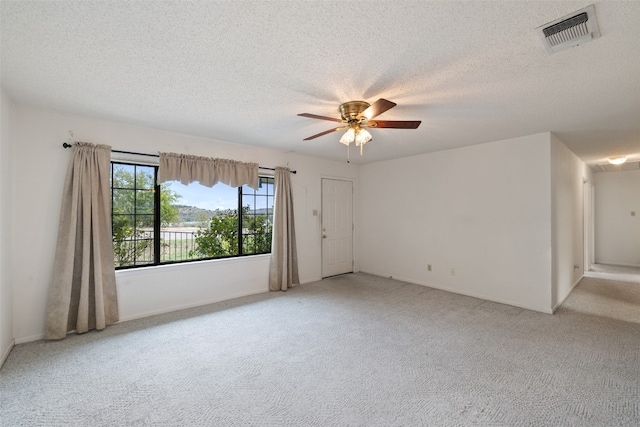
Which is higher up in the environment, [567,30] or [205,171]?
[567,30]

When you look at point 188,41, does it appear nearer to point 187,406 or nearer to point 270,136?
point 270,136

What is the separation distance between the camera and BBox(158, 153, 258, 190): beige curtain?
3613mm

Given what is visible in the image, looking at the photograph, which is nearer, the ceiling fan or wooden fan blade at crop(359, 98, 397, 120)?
wooden fan blade at crop(359, 98, 397, 120)

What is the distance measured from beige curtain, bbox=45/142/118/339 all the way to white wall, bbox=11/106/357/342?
0.13 meters

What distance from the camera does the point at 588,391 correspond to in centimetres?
205

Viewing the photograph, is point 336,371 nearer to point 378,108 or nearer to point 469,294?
point 378,108

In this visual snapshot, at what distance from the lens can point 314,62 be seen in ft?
6.41

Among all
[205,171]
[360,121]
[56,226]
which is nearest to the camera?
[360,121]

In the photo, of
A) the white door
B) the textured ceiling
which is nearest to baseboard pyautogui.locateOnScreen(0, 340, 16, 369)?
the textured ceiling

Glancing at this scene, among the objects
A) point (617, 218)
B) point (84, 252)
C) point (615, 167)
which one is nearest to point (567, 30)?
point (84, 252)

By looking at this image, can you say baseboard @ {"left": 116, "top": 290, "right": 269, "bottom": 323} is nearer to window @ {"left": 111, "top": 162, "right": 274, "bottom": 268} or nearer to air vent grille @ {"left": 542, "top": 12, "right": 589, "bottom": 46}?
window @ {"left": 111, "top": 162, "right": 274, "bottom": 268}

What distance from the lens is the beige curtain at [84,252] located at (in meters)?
2.90

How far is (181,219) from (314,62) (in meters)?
2.99

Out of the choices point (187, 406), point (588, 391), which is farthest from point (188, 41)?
point (588, 391)
